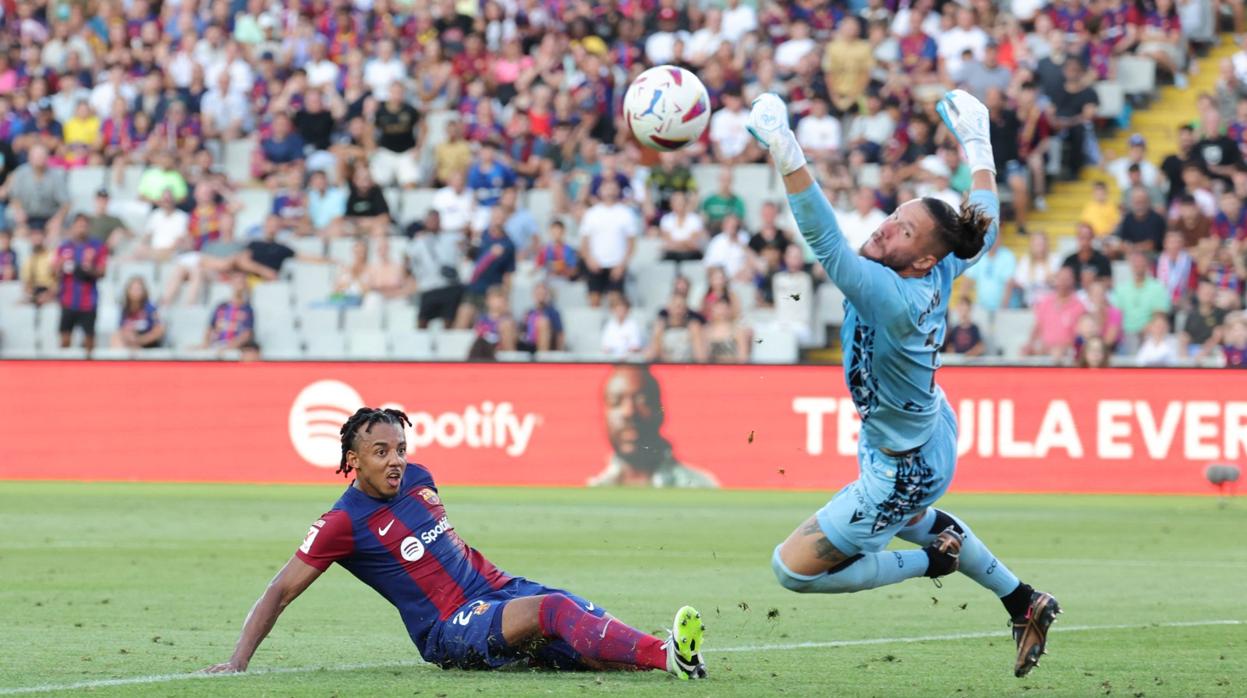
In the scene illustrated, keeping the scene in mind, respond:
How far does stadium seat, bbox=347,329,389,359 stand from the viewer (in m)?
24.5

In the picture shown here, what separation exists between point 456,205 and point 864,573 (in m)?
18.2

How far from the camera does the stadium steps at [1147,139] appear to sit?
83.0 feet

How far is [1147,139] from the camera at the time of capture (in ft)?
84.9

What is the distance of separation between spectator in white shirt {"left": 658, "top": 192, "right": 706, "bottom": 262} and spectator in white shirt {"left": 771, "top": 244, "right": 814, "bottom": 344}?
133 cm

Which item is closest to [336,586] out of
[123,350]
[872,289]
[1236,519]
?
[872,289]

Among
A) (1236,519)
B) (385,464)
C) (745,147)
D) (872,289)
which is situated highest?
(745,147)

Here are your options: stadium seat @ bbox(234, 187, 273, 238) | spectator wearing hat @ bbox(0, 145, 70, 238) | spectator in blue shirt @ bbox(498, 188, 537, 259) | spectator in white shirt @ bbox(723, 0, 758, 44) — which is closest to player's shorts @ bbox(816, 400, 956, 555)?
spectator in blue shirt @ bbox(498, 188, 537, 259)

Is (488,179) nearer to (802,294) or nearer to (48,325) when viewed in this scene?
(802,294)

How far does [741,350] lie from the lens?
22906mm

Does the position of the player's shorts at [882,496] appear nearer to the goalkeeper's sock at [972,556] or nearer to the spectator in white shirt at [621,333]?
the goalkeeper's sock at [972,556]

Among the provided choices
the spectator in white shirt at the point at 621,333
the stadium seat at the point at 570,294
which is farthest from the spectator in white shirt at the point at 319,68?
the spectator in white shirt at the point at 621,333

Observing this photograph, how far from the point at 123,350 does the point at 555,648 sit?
1788cm

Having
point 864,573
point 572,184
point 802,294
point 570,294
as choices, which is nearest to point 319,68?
point 572,184

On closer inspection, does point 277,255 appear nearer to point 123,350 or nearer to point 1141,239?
point 123,350
